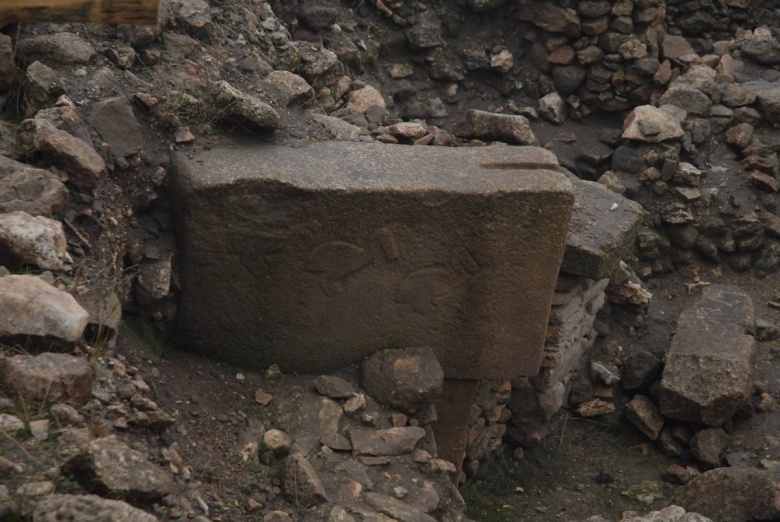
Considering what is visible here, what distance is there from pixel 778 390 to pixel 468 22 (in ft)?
11.4

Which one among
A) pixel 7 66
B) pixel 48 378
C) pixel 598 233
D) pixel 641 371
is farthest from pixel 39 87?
pixel 641 371

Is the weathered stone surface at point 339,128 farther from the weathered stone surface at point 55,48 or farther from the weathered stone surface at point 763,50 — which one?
the weathered stone surface at point 763,50

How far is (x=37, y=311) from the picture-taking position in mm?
2568

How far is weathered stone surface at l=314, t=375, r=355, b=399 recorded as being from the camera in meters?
3.70

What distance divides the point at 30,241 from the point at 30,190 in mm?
266

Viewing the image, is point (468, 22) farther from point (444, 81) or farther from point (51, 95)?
point (51, 95)

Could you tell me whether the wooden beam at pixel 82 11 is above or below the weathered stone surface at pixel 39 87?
above

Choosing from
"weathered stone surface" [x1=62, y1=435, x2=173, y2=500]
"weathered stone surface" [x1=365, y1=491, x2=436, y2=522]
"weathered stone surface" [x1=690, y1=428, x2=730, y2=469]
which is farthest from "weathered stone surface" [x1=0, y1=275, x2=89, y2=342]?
"weathered stone surface" [x1=690, y1=428, x2=730, y2=469]

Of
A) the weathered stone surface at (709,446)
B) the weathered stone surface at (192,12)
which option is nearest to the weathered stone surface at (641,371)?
the weathered stone surface at (709,446)

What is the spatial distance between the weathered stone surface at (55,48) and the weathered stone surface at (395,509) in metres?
2.02

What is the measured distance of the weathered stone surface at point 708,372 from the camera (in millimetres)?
4977

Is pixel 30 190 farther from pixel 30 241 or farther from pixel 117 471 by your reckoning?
pixel 117 471

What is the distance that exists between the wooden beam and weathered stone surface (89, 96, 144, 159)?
0.37 m

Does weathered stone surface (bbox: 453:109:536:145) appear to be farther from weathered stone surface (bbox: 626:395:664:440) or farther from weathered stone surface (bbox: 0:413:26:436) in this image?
weathered stone surface (bbox: 0:413:26:436)
